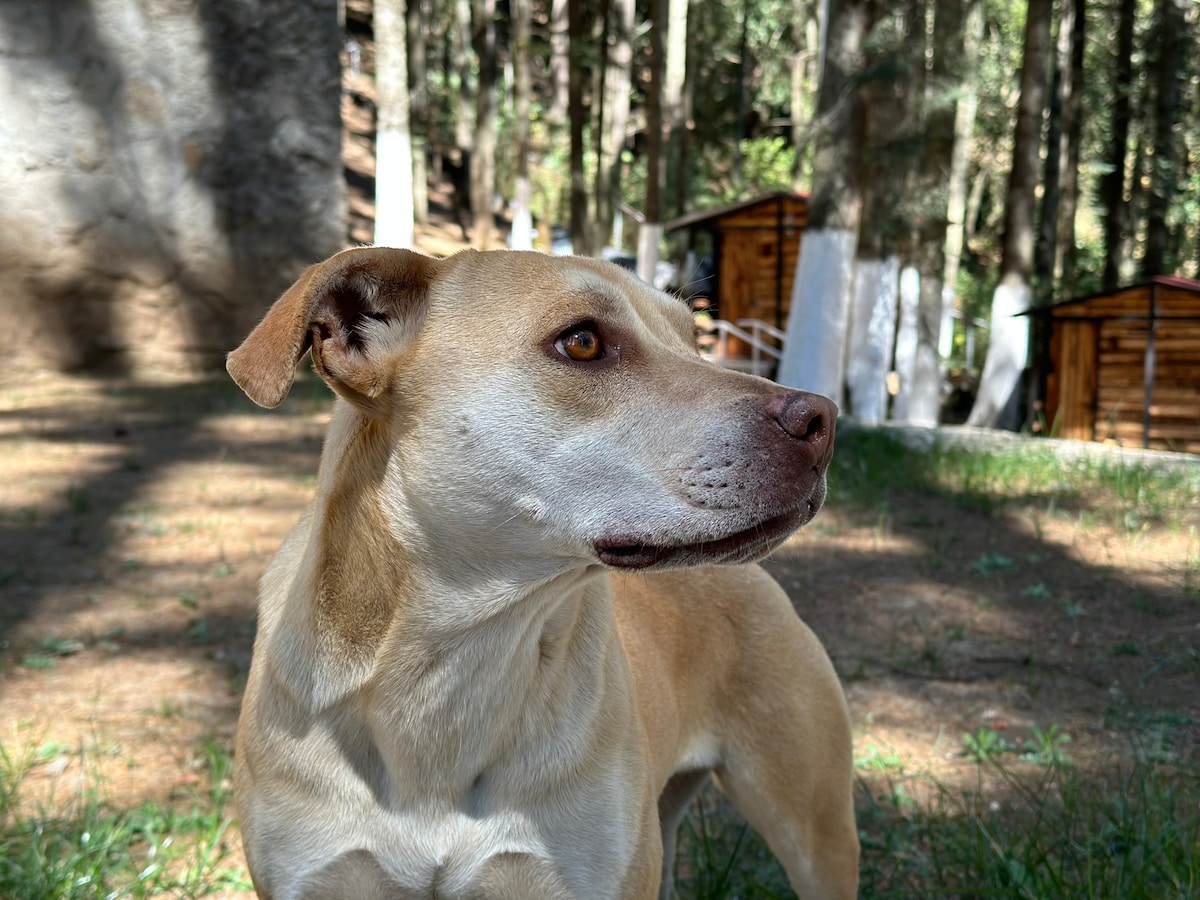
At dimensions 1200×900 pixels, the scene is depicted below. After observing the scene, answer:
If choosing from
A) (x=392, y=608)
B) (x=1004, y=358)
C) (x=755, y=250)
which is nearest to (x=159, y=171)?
(x=392, y=608)

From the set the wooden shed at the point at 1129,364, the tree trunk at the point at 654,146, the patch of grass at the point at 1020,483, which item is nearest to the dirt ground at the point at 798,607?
the patch of grass at the point at 1020,483

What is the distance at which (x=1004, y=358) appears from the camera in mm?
16031

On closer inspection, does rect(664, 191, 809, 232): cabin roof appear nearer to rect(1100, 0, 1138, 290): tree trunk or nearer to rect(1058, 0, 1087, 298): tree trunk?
rect(1058, 0, 1087, 298): tree trunk

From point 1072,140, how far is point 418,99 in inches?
534

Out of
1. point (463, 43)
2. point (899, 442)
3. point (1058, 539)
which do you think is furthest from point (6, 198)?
point (463, 43)

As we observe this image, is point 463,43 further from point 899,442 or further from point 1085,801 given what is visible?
point 1085,801

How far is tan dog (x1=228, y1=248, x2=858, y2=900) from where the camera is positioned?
2123 mm

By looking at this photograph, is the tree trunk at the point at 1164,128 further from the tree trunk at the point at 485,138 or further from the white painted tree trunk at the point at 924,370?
the tree trunk at the point at 485,138

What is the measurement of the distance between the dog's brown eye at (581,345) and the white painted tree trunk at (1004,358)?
14.5 metres

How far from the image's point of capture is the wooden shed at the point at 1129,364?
14.4 m

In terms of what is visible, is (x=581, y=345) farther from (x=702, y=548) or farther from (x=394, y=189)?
(x=394, y=189)

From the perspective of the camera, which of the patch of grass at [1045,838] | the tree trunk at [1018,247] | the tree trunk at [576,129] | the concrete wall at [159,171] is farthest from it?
the tree trunk at [576,129]

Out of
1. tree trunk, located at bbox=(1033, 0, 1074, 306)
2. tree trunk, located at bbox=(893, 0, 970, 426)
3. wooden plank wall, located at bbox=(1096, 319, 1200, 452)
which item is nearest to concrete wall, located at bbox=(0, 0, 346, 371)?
tree trunk, located at bbox=(893, 0, 970, 426)

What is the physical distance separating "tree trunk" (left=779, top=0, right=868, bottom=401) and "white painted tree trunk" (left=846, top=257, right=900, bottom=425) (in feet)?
8.03
